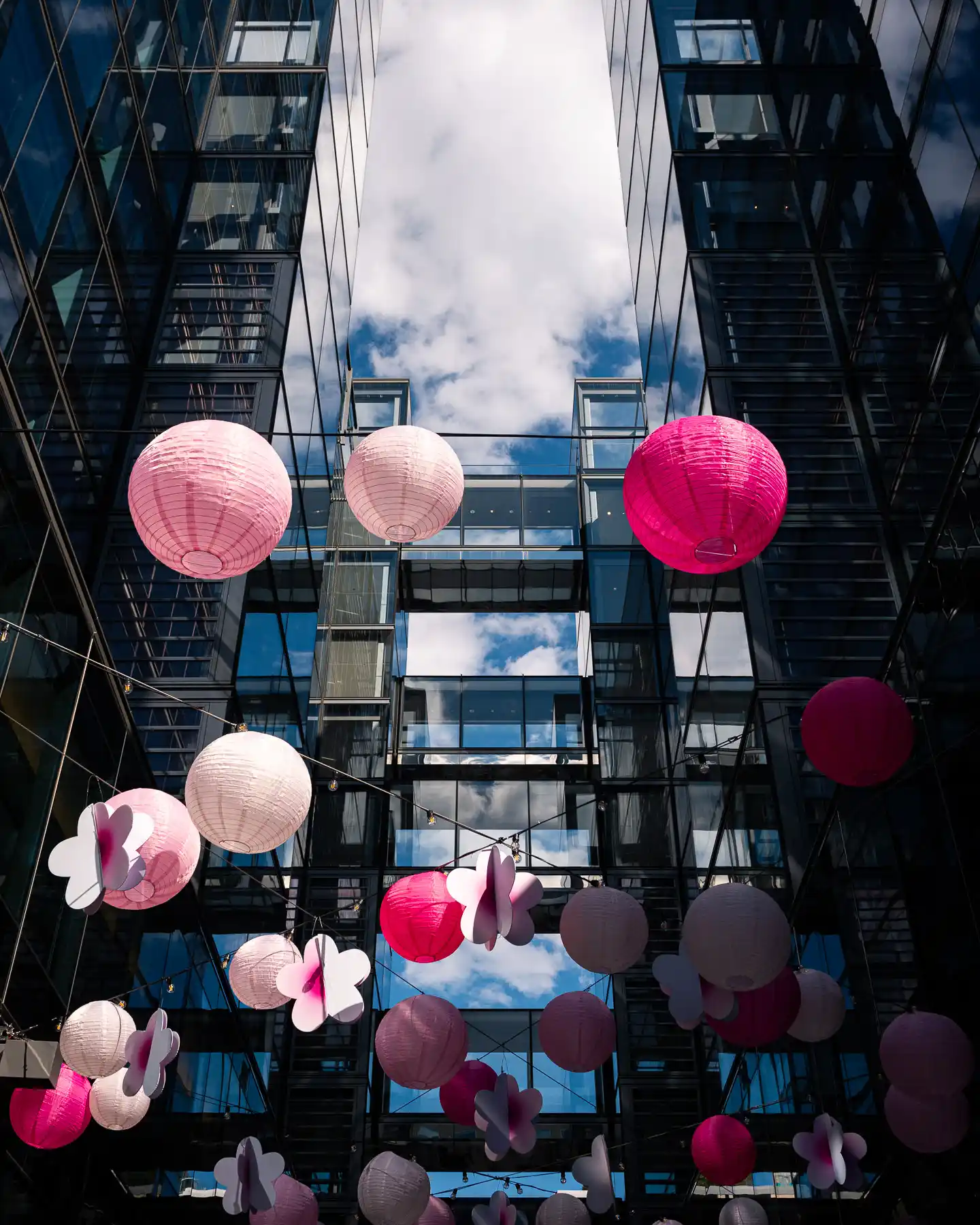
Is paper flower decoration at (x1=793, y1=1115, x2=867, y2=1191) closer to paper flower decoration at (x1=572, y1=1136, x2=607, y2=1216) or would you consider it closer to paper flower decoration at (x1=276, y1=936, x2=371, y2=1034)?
paper flower decoration at (x1=572, y1=1136, x2=607, y2=1216)

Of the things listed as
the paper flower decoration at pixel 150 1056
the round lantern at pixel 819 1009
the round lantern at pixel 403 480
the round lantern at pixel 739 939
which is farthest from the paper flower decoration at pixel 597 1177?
the round lantern at pixel 403 480

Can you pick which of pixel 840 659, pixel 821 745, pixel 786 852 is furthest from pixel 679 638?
pixel 821 745

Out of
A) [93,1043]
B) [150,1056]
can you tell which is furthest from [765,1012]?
[93,1043]

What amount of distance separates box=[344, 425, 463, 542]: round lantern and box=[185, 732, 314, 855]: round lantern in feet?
5.32

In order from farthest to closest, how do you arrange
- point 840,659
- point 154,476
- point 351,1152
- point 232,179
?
point 351,1152 < point 232,179 < point 840,659 < point 154,476

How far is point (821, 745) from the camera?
744 centimetres

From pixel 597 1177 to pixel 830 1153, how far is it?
206 centimetres

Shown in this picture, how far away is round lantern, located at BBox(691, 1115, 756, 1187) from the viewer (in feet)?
30.7

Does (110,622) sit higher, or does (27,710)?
(110,622)

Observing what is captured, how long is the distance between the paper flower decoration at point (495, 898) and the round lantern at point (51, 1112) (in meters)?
3.21

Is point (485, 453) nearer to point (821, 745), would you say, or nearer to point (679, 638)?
point (679, 638)

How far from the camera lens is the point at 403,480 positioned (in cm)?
755

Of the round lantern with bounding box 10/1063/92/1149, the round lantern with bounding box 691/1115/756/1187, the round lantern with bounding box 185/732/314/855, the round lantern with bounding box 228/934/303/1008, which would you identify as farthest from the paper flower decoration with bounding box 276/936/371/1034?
the round lantern with bounding box 691/1115/756/1187

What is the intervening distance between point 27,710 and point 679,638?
8888 mm
